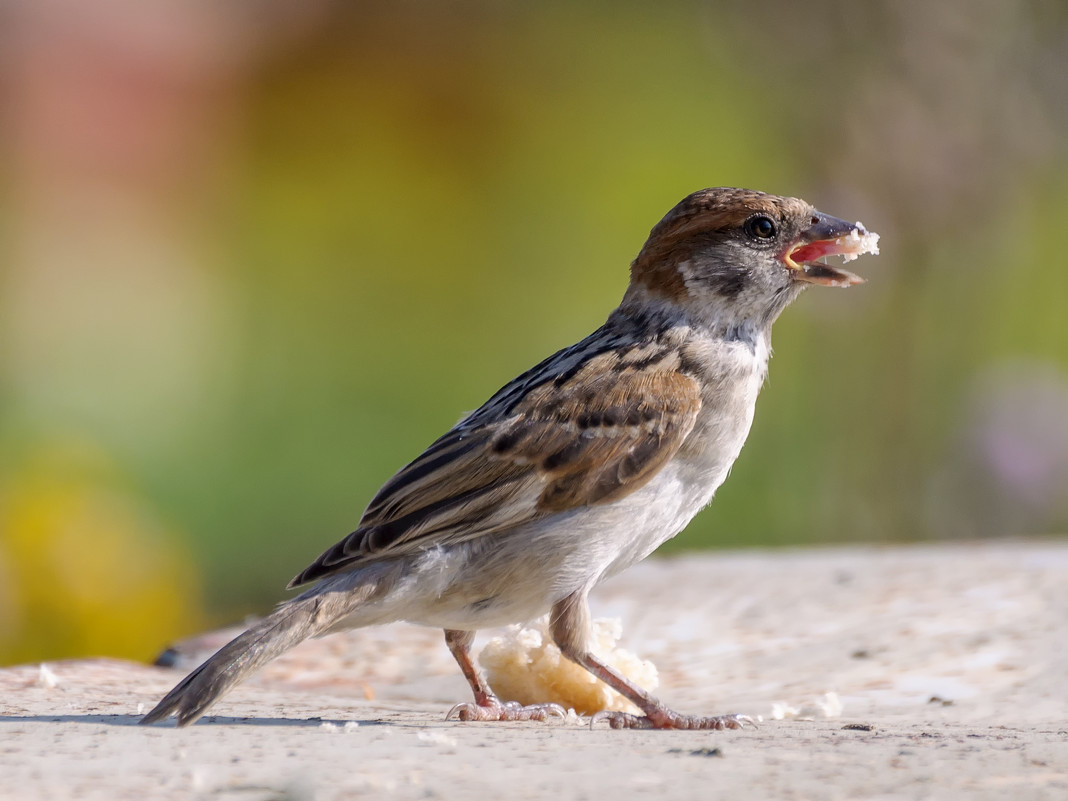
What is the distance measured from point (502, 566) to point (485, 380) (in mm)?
7062

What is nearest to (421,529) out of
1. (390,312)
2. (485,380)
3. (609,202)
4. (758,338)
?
(758,338)

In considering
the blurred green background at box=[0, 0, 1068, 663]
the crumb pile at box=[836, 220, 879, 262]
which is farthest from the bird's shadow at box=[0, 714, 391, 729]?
the blurred green background at box=[0, 0, 1068, 663]

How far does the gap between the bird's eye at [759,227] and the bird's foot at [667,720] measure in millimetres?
1188

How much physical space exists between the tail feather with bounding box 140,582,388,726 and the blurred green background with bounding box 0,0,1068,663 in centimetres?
243

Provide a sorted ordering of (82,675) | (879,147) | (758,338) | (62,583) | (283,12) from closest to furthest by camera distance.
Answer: (758,338) < (82,675) < (62,583) < (879,147) < (283,12)

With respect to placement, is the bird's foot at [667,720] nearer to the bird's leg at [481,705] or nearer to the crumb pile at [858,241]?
the bird's leg at [481,705]

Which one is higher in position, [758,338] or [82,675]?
[758,338]

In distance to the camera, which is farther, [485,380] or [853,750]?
[485,380]

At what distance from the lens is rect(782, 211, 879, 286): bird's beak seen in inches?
144

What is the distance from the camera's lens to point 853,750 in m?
2.64

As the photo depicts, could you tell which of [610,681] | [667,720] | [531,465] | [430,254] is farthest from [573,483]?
[430,254]

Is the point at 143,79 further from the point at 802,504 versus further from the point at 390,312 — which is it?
the point at 802,504

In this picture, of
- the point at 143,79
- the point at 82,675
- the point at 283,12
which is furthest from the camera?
the point at 283,12

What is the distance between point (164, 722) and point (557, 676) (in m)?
→ 1.06
